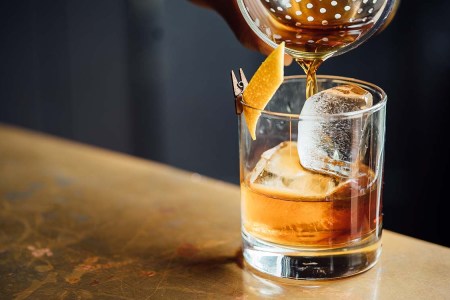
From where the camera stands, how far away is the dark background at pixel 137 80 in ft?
8.29

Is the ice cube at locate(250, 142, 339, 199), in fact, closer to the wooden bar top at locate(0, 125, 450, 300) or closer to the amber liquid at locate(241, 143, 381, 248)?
the amber liquid at locate(241, 143, 381, 248)

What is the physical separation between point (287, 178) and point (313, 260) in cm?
10

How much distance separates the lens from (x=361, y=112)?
832mm

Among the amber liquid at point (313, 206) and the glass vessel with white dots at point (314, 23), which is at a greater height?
the glass vessel with white dots at point (314, 23)

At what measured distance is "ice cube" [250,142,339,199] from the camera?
0.85m

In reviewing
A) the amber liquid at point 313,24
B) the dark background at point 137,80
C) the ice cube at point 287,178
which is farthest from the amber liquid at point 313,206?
the dark background at point 137,80

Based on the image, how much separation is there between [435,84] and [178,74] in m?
0.89

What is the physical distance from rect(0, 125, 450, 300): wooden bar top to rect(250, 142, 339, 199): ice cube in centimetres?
11

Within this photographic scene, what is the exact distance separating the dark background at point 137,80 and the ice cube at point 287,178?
4.57 feet

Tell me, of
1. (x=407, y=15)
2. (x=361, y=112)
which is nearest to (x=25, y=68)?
(x=407, y=15)

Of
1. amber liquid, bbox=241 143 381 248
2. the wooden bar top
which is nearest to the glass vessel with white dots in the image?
amber liquid, bbox=241 143 381 248

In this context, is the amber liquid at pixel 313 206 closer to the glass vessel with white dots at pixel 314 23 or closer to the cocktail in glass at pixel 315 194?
the cocktail in glass at pixel 315 194

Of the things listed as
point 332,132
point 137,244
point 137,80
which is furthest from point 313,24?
point 137,80

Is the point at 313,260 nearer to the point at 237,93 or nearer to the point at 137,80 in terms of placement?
the point at 237,93
